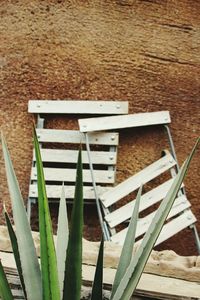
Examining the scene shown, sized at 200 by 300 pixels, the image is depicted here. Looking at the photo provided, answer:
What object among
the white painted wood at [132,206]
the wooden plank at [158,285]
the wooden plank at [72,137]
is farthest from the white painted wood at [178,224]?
the wooden plank at [158,285]

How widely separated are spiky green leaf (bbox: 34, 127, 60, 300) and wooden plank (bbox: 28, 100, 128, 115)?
306 centimetres

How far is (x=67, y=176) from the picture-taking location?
3.99 metres

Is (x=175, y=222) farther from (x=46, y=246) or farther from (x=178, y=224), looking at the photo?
(x=46, y=246)

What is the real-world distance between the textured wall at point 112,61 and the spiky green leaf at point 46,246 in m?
3.11

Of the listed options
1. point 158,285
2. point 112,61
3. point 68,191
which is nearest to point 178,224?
point 68,191

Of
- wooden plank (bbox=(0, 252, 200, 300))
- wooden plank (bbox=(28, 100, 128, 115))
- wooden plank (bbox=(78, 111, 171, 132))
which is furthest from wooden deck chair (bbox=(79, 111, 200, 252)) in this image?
wooden plank (bbox=(0, 252, 200, 300))

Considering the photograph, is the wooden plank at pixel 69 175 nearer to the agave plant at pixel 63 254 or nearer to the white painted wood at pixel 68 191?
the white painted wood at pixel 68 191

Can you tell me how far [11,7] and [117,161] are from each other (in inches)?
55.3

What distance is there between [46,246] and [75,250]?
58mm

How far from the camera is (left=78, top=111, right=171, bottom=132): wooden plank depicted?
401 centimetres

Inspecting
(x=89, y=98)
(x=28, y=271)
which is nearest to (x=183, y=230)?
(x=89, y=98)

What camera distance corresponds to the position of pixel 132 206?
3.90 meters

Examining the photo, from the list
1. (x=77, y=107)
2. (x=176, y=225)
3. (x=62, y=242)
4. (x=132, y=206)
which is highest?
(x=77, y=107)

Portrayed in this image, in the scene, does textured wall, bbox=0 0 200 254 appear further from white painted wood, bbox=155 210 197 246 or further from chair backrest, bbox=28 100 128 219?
white painted wood, bbox=155 210 197 246
